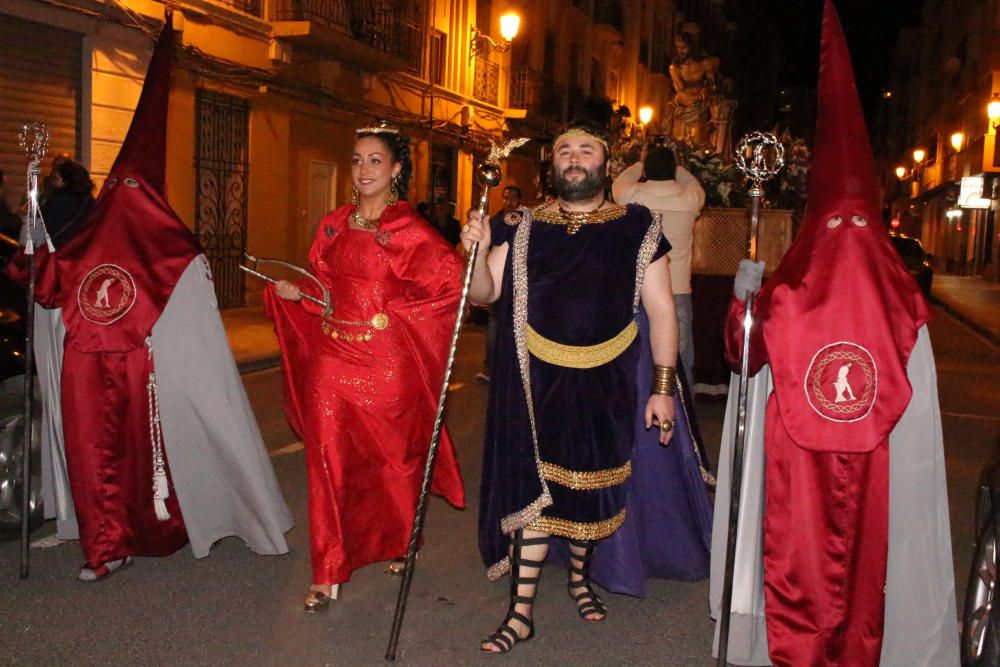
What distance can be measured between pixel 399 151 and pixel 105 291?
1377 mm

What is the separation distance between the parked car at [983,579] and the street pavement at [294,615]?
9.8 inches

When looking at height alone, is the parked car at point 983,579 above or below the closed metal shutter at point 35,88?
below

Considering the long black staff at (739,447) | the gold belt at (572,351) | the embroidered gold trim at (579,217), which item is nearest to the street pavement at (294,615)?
the long black staff at (739,447)

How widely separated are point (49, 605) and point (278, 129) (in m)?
13.9

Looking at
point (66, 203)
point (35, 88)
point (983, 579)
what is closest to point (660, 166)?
point (66, 203)

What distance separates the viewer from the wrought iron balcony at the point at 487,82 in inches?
1033

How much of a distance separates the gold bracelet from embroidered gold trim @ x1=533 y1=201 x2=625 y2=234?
0.61 m

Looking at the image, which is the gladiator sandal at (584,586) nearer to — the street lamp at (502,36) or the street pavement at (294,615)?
the street pavement at (294,615)

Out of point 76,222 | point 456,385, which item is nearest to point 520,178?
point 456,385

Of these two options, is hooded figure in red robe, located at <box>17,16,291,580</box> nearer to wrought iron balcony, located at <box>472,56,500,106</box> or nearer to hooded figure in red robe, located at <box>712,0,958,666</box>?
hooded figure in red robe, located at <box>712,0,958,666</box>

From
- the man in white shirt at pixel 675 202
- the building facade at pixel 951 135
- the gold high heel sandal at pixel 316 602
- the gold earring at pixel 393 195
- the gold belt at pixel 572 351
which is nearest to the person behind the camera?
the gold belt at pixel 572 351

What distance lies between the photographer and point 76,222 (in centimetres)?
505

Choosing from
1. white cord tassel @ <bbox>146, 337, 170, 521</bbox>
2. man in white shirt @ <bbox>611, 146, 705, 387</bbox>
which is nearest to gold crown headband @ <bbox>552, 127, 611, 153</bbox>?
white cord tassel @ <bbox>146, 337, 170, 521</bbox>

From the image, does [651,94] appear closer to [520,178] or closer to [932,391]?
[520,178]
